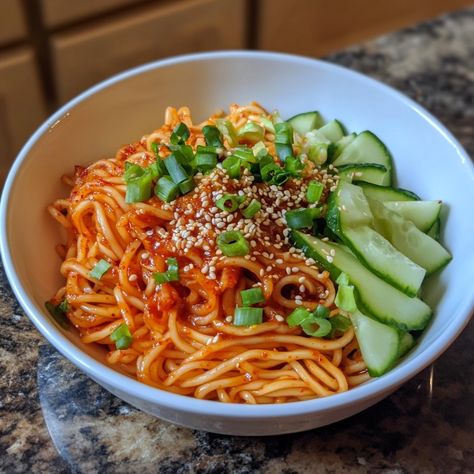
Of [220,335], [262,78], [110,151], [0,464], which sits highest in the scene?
[262,78]

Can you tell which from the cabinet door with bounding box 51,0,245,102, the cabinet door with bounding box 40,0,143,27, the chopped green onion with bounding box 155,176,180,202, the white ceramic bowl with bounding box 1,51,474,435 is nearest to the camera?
the white ceramic bowl with bounding box 1,51,474,435

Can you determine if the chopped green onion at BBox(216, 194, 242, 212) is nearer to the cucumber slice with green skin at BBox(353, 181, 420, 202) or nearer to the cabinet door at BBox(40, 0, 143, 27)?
the cucumber slice with green skin at BBox(353, 181, 420, 202)

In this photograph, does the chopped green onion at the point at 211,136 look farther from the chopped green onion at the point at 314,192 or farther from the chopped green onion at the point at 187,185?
the chopped green onion at the point at 314,192

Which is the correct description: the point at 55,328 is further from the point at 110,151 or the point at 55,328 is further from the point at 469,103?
the point at 469,103

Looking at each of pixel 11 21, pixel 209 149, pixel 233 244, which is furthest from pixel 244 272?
pixel 11 21

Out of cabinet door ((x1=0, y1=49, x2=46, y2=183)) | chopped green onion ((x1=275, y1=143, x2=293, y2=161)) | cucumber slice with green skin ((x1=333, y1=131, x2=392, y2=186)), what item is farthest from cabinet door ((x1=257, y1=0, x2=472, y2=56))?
chopped green onion ((x1=275, y1=143, x2=293, y2=161))

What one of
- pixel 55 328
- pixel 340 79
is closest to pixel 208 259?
pixel 55 328

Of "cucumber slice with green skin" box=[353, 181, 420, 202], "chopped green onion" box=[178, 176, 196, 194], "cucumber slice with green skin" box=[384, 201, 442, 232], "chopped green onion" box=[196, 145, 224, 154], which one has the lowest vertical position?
"cucumber slice with green skin" box=[384, 201, 442, 232]
